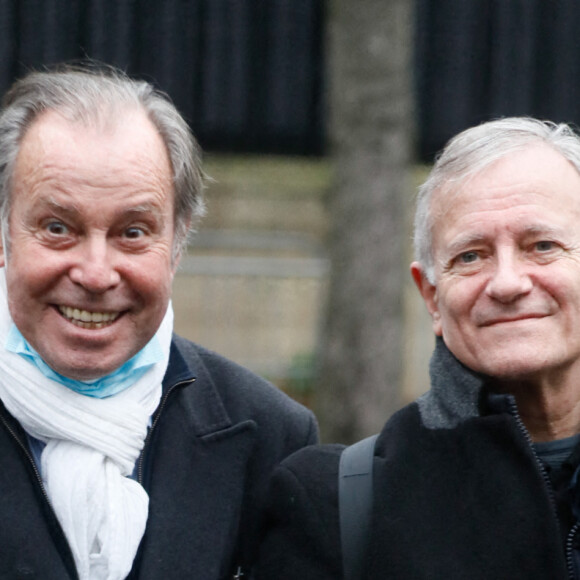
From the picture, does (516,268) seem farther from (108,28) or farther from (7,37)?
(7,37)

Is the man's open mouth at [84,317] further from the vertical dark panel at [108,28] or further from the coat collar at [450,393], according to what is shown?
the vertical dark panel at [108,28]

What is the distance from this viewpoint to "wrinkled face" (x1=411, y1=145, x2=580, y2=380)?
275 centimetres

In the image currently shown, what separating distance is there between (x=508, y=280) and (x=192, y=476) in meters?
0.94

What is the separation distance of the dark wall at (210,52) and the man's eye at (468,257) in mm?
4720

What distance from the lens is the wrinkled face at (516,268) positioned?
275 centimetres

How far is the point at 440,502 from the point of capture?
2.74m

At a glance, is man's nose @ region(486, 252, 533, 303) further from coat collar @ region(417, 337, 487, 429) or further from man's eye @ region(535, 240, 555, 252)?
coat collar @ region(417, 337, 487, 429)

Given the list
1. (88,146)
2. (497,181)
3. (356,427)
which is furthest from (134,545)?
(356,427)

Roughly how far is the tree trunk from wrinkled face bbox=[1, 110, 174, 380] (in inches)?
130

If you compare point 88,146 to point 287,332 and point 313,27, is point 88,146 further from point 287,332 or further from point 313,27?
point 287,332

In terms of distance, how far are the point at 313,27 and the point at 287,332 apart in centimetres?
230

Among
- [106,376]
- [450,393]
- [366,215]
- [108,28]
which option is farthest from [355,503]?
[108,28]

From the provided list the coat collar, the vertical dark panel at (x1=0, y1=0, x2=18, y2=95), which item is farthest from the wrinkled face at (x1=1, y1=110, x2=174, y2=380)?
the vertical dark panel at (x1=0, y1=0, x2=18, y2=95)

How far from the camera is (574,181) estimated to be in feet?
9.35
